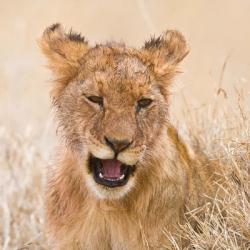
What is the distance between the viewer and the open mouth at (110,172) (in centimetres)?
423

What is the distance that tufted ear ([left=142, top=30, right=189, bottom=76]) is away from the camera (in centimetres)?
463

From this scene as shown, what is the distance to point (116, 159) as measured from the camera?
13.5 ft

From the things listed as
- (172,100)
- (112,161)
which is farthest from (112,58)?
(172,100)

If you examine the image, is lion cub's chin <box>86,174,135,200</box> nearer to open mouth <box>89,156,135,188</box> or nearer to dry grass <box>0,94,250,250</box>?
open mouth <box>89,156,135,188</box>

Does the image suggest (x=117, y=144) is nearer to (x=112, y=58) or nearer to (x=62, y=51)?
(x=112, y=58)

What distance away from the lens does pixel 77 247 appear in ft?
15.3

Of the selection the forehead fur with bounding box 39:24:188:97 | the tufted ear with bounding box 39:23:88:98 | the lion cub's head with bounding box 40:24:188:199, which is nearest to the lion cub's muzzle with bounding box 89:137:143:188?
the lion cub's head with bounding box 40:24:188:199

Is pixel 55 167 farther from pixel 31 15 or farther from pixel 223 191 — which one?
pixel 31 15

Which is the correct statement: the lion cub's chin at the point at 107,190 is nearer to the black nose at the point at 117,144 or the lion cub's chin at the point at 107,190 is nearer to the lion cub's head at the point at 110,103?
the lion cub's head at the point at 110,103

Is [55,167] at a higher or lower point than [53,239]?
higher

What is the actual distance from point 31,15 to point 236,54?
2.23 m

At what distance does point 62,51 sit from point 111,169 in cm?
71

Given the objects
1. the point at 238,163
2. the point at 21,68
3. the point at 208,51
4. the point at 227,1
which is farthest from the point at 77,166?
the point at 227,1

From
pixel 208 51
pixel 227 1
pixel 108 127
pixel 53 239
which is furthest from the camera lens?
pixel 227 1
